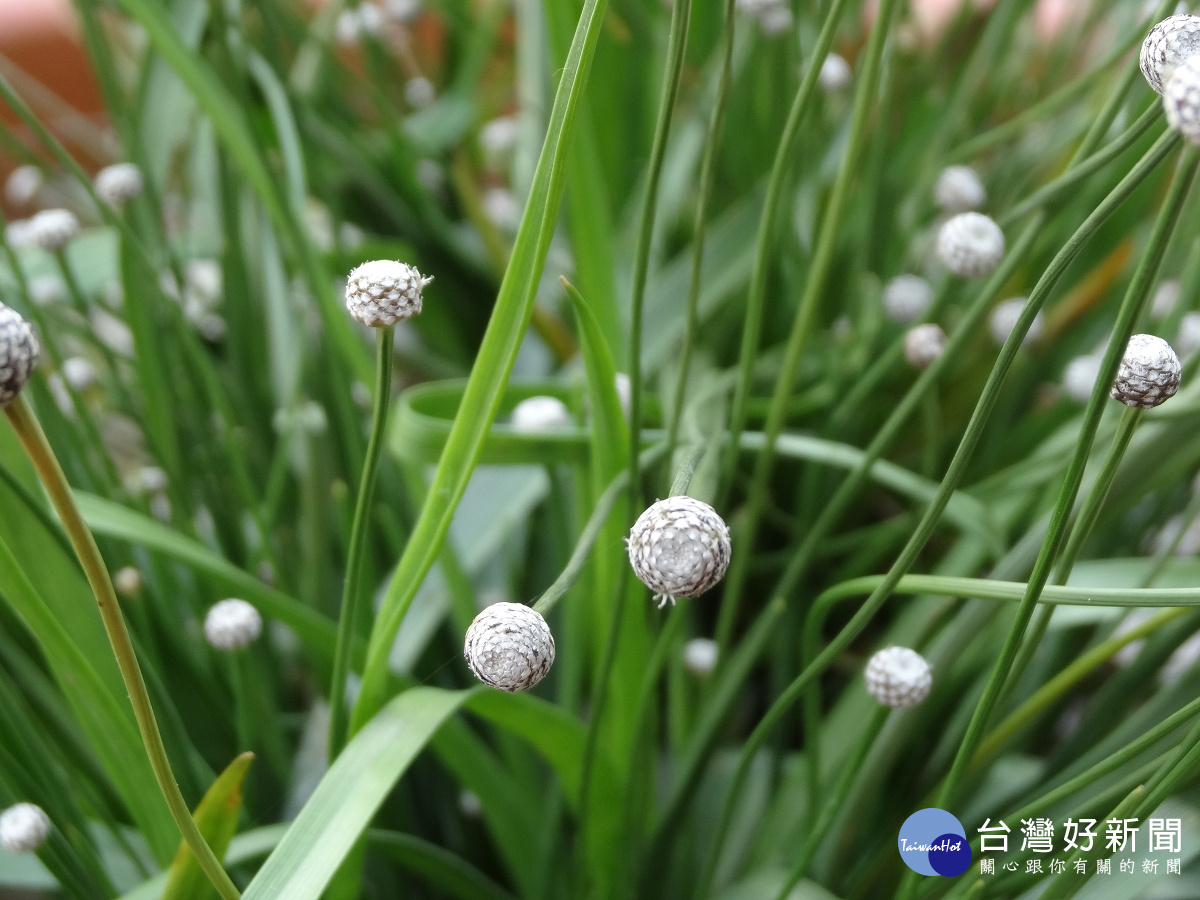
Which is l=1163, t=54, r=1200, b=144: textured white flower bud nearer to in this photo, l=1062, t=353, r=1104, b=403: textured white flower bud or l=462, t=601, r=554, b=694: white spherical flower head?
l=462, t=601, r=554, b=694: white spherical flower head

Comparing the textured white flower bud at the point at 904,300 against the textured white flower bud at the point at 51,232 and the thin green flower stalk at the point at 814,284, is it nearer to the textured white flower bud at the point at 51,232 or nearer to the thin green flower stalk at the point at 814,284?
the thin green flower stalk at the point at 814,284

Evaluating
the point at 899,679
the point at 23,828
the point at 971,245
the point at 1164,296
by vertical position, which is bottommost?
the point at 23,828

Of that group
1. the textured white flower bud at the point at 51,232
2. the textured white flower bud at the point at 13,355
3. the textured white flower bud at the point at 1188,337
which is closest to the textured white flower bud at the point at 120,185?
the textured white flower bud at the point at 51,232

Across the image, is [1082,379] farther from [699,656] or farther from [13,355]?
[13,355]

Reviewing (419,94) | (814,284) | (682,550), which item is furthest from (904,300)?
(419,94)

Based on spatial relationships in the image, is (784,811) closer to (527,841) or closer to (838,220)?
(527,841)

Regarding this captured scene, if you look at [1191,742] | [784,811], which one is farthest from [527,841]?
[1191,742]
